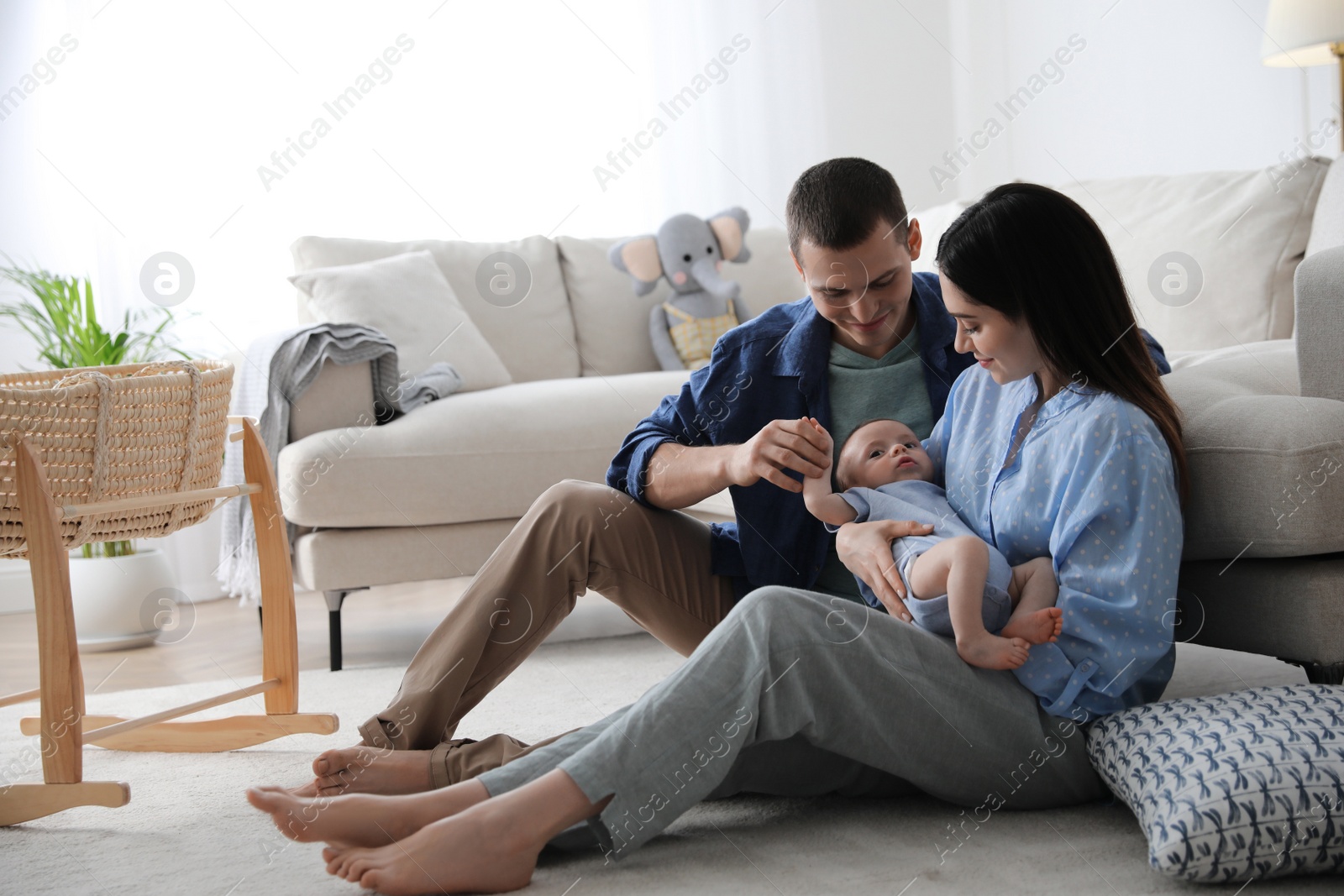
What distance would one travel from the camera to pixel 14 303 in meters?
3.26

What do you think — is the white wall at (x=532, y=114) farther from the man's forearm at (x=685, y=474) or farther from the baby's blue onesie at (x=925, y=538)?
the baby's blue onesie at (x=925, y=538)

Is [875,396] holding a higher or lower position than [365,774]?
higher

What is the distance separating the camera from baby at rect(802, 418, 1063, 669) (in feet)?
3.58

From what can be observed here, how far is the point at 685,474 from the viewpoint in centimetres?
138

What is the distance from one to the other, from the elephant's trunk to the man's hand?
177 cm

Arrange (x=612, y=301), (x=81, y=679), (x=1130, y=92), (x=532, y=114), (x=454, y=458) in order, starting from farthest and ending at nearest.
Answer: (x=532, y=114), (x=1130, y=92), (x=612, y=301), (x=454, y=458), (x=81, y=679)

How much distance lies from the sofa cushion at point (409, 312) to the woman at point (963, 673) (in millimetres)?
1686

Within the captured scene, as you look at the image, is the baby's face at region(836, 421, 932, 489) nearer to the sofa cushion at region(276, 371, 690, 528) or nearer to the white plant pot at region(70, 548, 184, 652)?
the sofa cushion at region(276, 371, 690, 528)

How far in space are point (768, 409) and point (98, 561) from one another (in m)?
2.01

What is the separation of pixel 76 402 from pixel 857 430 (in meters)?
1.02

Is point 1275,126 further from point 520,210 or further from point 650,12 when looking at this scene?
point 520,210

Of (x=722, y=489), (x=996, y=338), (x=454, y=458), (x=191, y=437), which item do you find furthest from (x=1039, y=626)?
(x=454, y=458)

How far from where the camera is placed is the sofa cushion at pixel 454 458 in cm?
225

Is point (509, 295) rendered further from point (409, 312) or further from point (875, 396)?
point (875, 396)
